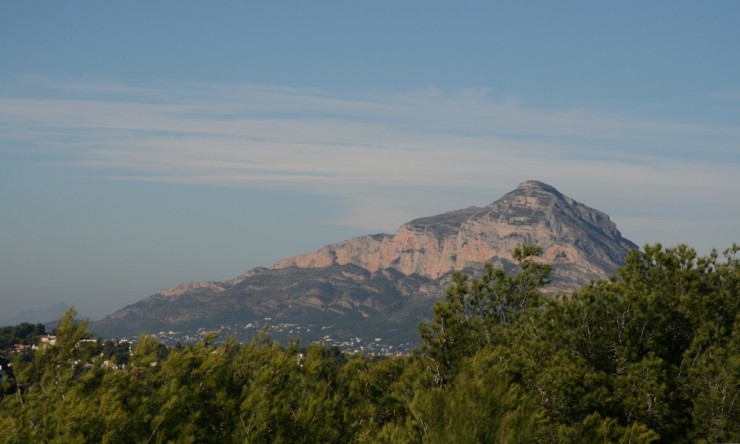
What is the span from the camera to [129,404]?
2019 cm

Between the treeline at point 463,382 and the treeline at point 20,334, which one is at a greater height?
the treeline at point 463,382

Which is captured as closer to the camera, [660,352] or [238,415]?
[238,415]

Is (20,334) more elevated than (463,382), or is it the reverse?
(463,382)

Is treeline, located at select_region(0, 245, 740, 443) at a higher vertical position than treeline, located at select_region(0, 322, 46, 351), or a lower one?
higher

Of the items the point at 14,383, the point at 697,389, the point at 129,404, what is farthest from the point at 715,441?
the point at 14,383

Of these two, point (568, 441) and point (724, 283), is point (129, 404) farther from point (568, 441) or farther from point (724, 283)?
point (724, 283)

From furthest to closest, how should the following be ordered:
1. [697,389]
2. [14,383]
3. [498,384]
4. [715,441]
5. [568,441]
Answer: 1. [697,389]
2. [715,441]
3. [568,441]
4. [14,383]
5. [498,384]

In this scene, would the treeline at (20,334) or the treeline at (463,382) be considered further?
the treeline at (20,334)

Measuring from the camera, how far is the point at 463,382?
1417cm

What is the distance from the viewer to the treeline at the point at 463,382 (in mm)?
17938

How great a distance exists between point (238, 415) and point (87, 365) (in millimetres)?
4282

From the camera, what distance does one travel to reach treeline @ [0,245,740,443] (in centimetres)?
1794

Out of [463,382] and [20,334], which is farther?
[20,334]

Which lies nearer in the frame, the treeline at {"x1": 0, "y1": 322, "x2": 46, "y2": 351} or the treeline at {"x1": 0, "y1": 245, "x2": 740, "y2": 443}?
the treeline at {"x1": 0, "y1": 245, "x2": 740, "y2": 443}
